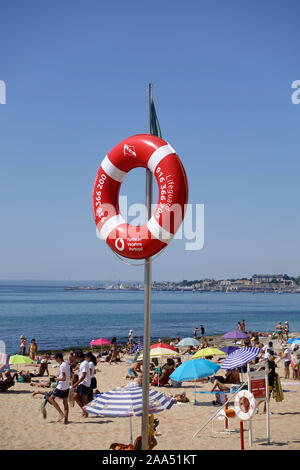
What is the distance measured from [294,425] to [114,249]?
5470mm

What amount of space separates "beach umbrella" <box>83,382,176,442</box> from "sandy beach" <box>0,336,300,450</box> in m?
1.02

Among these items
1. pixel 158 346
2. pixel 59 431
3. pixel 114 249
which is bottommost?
pixel 59 431

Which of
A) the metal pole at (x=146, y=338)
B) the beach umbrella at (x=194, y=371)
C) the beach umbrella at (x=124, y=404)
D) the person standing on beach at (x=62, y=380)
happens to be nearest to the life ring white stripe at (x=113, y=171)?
the metal pole at (x=146, y=338)

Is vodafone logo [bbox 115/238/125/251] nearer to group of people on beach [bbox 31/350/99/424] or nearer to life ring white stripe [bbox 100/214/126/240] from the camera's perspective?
life ring white stripe [bbox 100/214/126/240]

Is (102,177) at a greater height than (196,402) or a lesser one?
greater

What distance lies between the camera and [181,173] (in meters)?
6.19

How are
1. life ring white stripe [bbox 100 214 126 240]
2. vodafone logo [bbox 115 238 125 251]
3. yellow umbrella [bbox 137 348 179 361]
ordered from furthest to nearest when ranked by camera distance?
1. yellow umbrella [bbox 137 348 179 361]
2. life ring white stripe [bbox 100 214 126 240]
3. vodafone logo [bbox 115 238 125 251]

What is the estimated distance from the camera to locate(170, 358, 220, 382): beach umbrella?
37.0 ft

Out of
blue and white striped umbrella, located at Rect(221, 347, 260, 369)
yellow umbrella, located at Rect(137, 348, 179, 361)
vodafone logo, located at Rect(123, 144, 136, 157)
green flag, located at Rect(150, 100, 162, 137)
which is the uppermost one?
green flag, located at Rect(150, 100, 162, 137)

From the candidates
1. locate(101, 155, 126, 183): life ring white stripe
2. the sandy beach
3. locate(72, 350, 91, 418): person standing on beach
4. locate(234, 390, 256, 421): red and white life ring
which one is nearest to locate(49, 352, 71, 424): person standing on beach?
locate(72, 350, 91, 418): person standing on beach
